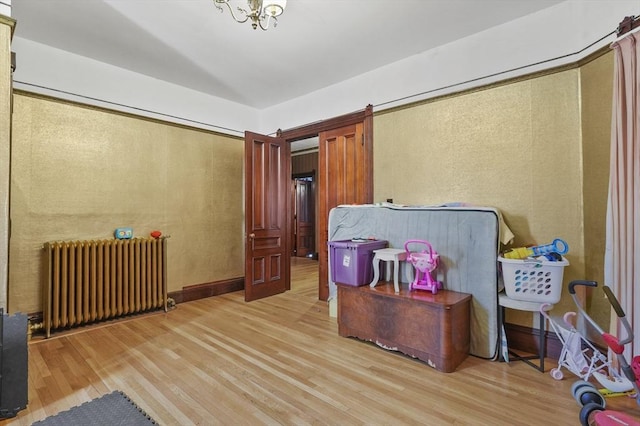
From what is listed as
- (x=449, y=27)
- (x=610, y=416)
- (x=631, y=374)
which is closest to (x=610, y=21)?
(x=449, y=27)

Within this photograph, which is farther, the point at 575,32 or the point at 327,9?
the point at 327,9

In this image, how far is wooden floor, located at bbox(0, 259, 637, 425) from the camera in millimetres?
1793

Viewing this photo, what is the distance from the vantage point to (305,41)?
321 centimetres

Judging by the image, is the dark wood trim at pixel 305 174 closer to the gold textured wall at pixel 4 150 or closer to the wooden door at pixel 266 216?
the wooden door at pixel 266 216

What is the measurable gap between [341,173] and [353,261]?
5.57ft

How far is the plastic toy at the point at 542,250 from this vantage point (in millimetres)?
2174

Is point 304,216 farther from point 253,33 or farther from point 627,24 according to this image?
point 627,24

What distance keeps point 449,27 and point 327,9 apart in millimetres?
1205

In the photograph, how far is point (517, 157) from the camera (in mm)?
2758

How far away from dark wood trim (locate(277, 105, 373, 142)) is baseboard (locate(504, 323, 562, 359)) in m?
2.51

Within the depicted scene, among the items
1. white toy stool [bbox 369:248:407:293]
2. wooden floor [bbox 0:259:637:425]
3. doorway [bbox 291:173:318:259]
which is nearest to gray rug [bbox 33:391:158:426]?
wooden floor [bbox 0:259:637:425]

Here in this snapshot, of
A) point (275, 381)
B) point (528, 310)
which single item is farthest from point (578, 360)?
point (275, 381)

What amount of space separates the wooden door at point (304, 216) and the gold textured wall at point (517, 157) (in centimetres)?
539

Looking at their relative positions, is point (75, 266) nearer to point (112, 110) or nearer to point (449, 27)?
point (112, 110)
